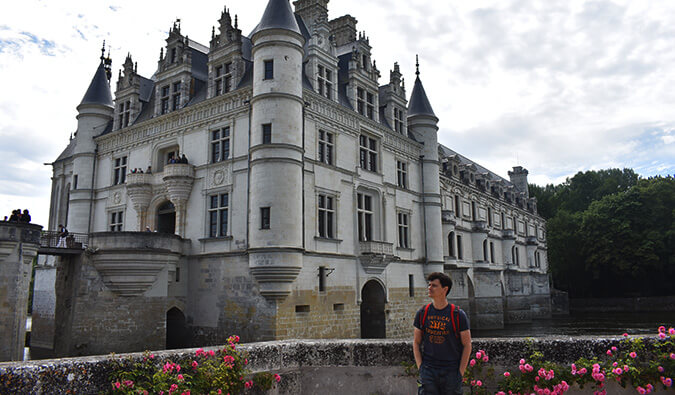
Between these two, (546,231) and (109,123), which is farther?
(546,231)

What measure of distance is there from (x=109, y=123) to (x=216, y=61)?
10.7 m

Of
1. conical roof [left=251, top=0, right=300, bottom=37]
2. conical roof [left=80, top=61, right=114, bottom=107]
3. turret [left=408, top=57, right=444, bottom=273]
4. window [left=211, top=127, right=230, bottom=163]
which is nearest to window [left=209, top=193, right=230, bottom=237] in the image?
window [left=211, top=127, right=230, bottom=163]

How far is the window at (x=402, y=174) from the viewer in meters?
32.1

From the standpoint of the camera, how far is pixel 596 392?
17.8 ft

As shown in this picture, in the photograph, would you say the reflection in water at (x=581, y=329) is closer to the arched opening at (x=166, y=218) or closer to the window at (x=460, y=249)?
the window at (x=460, y=249)

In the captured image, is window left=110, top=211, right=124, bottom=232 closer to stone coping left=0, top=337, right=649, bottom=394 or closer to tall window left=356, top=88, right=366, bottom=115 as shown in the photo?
tall window left=356, top=88, right=366, bottom=115

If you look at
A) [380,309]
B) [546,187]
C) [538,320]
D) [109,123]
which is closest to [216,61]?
[109,123]

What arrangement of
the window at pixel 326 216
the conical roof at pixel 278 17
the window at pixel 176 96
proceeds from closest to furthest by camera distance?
the conical roof at pixel 278 17
the window at pixel 326 216
the window at pixel 176 96

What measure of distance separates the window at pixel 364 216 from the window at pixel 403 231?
292 centimetres

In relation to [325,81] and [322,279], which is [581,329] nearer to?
[322,279]

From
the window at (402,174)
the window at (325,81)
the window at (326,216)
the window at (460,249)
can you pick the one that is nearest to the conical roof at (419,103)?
the window at (402,174)

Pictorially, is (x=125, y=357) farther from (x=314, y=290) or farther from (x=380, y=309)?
(x=380, y=309)

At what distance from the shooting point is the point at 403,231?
31641 millimetres

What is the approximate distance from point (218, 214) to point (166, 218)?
19.6 ft
